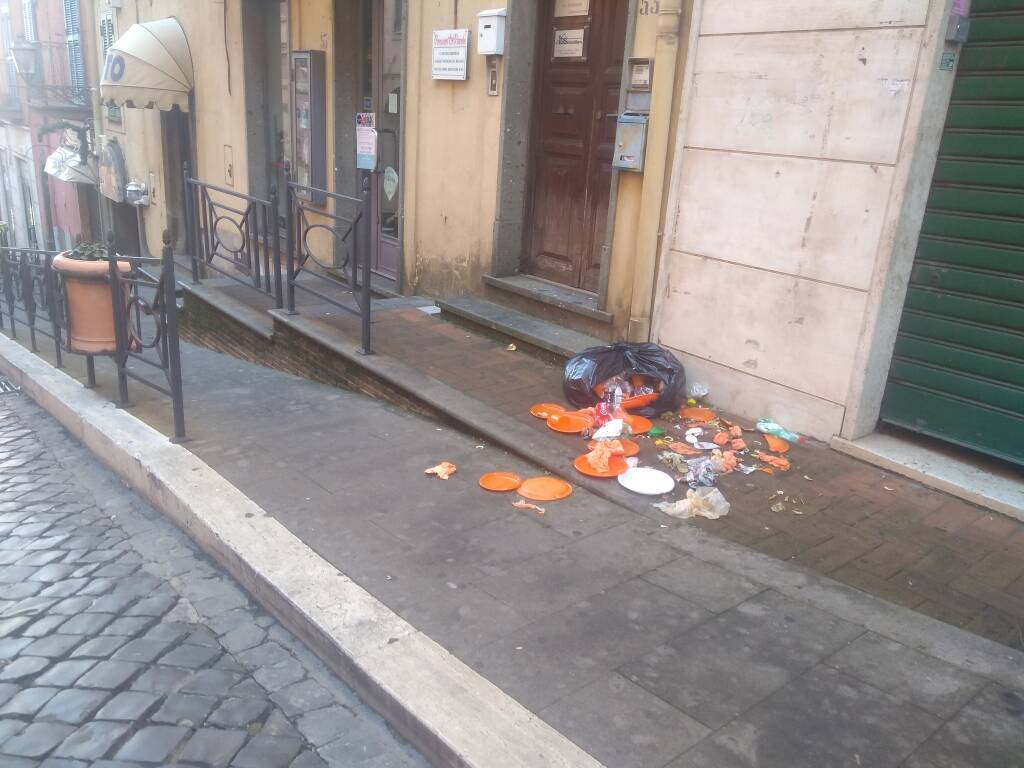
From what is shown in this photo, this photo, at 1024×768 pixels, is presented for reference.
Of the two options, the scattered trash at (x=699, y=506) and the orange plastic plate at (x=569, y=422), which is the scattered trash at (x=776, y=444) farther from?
the orange plastic plate at (x=569, y=422)

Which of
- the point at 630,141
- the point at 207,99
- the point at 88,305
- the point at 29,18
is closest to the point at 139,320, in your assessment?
the point at 88,305

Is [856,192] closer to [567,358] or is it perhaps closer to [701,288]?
[701,288]

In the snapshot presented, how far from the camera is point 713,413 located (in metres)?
5.07

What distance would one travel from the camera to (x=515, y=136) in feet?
21.7

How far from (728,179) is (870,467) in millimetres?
1832

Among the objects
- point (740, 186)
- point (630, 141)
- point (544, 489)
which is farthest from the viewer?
point (630, 141)

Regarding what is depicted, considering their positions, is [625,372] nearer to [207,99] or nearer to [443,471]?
[443,471]

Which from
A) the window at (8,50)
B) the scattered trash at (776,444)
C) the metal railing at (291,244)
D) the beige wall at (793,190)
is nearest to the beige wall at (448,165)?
the metal railing at (291,244)

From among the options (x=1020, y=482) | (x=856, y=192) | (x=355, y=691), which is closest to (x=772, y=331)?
(x=856, y=192)

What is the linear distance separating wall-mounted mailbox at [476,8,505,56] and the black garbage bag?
2794mm

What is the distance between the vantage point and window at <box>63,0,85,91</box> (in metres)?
16.3

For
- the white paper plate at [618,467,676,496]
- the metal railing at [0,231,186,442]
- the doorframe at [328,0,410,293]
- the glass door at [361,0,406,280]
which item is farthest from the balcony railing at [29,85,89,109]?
the white paper plate at [618,467,676,496]

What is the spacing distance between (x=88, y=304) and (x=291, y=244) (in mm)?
1500

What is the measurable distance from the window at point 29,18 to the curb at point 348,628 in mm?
18621
